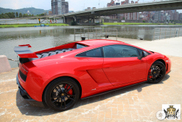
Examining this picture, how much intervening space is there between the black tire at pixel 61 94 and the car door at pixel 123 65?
2.74 ft

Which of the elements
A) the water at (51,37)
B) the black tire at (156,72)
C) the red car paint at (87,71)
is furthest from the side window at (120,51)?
the water at (51,37)

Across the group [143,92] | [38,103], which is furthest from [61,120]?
[143,92]

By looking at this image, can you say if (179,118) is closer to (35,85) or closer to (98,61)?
(98,61)

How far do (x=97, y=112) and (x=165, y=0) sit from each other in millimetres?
49732

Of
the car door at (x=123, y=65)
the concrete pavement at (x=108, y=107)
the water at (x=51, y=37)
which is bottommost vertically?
the concrete pavement at (x=108, y=107)

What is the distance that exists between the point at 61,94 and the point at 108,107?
107cm

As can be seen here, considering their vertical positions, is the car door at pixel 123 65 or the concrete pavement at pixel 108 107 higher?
the car door at pixel 123 65

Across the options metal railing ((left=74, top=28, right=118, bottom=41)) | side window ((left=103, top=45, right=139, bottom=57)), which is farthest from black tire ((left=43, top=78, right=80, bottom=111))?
metal railing ((left=74, top=28, right=118, bottom=41))

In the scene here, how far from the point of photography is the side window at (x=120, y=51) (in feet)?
11.1

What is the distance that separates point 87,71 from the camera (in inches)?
117

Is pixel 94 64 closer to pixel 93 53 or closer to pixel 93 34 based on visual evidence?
pixel 93 53

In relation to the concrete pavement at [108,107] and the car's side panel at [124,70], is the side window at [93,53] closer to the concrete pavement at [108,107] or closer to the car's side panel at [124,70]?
the car's side panel at [124,70]

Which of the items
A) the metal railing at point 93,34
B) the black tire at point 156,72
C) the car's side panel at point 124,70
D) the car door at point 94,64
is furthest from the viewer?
the metal railing at point 93,34

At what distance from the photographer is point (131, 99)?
3383mm
